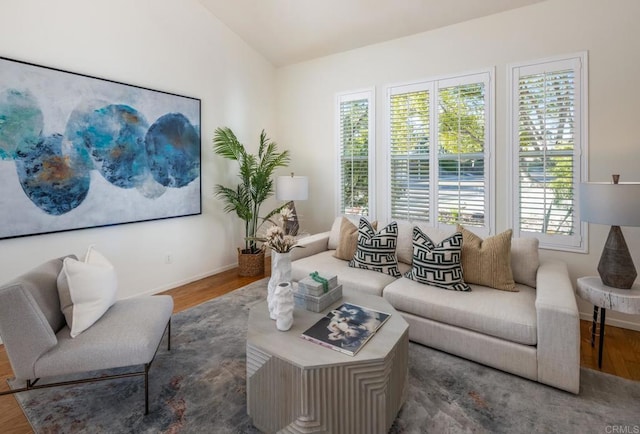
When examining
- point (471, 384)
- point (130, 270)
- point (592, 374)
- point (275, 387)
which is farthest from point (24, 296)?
point (592, 374)

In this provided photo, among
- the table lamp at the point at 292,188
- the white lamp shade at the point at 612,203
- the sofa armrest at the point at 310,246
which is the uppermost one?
the table lamp at the point at 292,188

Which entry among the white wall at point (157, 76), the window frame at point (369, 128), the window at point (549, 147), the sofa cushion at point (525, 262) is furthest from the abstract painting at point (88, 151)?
the window at point (549, 147)

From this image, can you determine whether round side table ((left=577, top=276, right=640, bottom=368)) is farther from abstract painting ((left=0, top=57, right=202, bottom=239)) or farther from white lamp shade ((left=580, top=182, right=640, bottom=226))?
abstract painting ((left=0, top=57, right=202, bottom=239))

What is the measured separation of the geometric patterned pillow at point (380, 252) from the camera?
10.0 ft

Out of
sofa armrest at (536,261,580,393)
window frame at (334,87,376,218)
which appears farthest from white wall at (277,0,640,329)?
sofa armrest at (536,261,580,393)

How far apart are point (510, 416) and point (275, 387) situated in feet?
4.33

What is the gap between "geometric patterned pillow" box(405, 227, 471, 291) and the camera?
2623mm

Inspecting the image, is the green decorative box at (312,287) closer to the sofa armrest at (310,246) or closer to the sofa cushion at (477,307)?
the sofa cushion at (477,307)

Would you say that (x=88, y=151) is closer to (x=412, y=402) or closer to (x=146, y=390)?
(x=146, y=390)

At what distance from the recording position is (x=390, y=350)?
1.65 m

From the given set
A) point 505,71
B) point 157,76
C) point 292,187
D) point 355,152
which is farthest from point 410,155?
point 157,76

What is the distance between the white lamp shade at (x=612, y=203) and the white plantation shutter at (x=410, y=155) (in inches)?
65.9

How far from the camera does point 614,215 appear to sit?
215cm

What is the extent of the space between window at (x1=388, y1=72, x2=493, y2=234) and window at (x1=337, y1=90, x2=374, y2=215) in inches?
12.5
